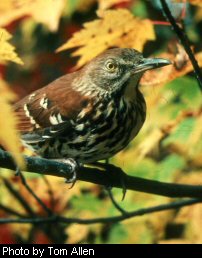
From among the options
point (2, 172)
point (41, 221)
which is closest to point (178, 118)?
point (41, 221)

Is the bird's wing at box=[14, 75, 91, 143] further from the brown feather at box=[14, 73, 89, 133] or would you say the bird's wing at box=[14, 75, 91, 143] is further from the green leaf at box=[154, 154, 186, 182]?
the green leaf at box=[154, 154, 186, 182]

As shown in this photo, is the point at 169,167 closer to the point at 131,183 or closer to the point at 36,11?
the point at 131,183

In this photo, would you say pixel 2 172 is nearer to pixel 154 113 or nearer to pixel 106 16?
→ pixel 154 113

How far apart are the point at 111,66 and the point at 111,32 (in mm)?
365

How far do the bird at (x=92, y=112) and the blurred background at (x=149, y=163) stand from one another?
0.11 metres

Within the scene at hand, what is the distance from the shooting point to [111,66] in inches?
118

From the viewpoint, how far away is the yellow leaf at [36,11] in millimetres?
2738

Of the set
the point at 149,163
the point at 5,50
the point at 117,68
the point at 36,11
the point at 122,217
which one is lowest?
the point at 122,217

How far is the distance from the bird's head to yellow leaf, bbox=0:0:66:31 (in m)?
0.33

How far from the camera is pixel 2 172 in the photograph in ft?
10.7

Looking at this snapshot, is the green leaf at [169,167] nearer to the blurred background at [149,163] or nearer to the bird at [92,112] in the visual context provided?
the blurred background at [149,163]

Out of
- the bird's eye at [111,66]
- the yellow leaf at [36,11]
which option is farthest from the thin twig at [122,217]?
the yellow leaf at [36,11]

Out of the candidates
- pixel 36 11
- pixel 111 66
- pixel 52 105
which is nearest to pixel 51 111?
pixel 52 105
